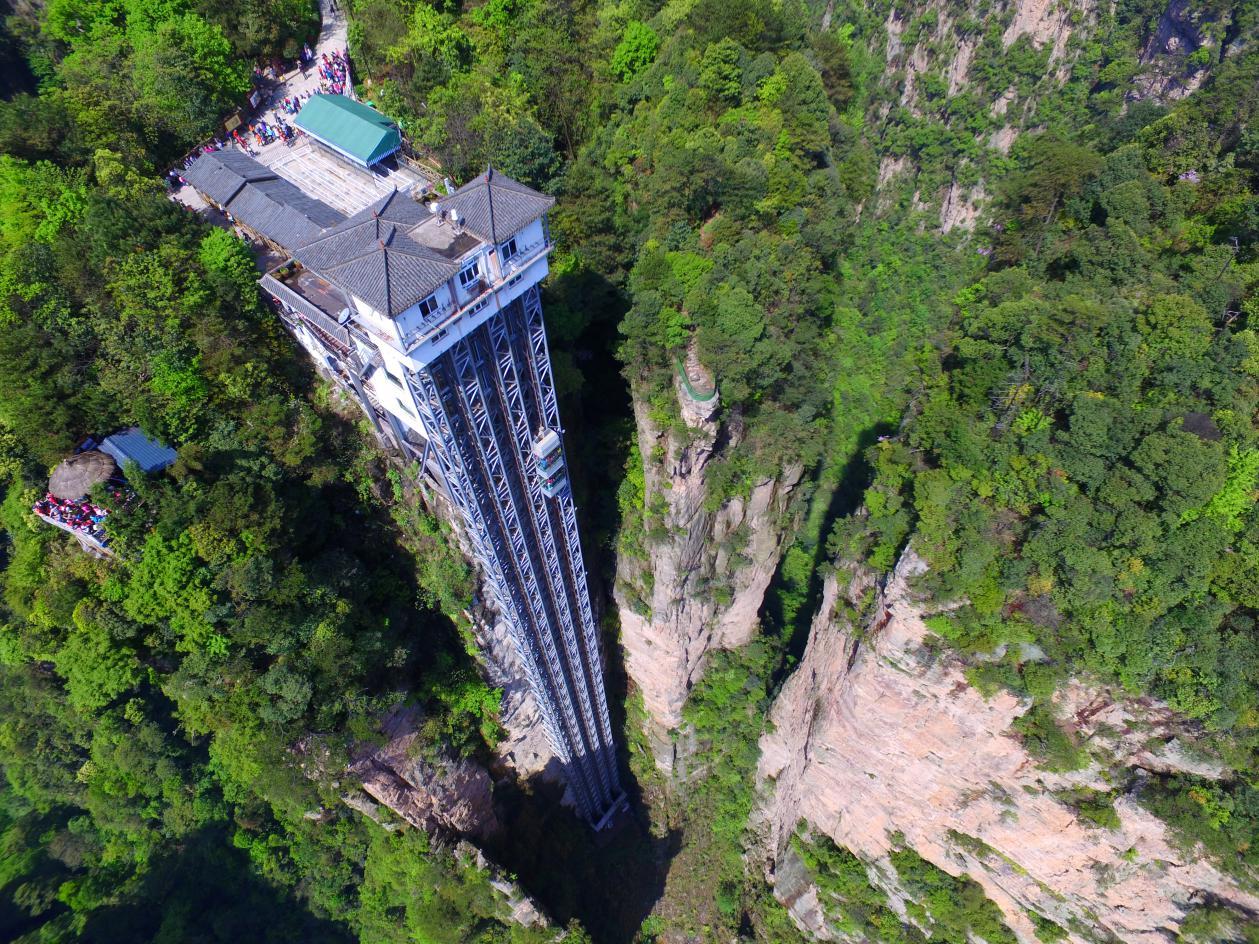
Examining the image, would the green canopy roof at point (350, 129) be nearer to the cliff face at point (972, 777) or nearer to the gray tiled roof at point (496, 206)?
the gray tiled roof at point (496, 206)

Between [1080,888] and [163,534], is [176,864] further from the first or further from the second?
[1080,888]

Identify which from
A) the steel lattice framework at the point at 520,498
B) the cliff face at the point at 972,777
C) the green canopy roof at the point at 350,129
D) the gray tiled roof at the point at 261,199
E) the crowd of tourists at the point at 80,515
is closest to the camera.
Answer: the steel lattice framework at the point at 520,498

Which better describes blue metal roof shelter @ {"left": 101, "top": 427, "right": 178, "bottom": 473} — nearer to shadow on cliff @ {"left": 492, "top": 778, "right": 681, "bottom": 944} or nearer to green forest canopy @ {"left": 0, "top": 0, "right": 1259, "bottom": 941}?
green forest canopy @ {"left": 0, "top": 0, "right": 1259, "bottom": 941}

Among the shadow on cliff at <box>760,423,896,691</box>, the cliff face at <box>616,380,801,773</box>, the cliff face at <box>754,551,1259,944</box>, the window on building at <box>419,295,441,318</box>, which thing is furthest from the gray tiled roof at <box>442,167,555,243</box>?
the shadow on cliff at <box>760,423,896,691</box>

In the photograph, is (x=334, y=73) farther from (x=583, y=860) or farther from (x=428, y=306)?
(x=583, y=860)

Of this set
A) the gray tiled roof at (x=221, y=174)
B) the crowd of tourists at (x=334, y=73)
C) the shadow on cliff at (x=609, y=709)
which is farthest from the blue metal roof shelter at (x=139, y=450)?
the crowd of tourists at (x=334, y=73)

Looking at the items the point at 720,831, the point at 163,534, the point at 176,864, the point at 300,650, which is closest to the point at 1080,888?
the point at 720,831
